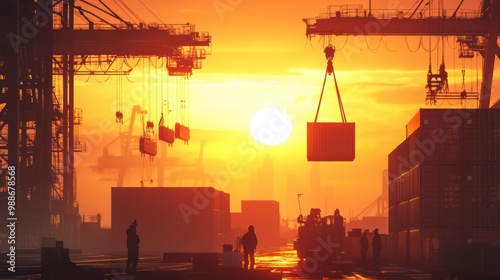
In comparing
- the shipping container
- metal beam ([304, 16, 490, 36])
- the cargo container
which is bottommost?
the cargo container

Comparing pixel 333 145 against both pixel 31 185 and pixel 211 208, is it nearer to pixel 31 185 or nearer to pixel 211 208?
pixel 31 185

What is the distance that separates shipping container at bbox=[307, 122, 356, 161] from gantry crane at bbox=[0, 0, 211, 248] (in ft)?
51.6

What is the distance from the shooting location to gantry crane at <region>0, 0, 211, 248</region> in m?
50.9

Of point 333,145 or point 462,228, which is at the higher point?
point 333,145

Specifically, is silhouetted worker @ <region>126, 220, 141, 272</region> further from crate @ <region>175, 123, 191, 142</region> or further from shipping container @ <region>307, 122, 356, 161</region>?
crate @ <region>175, 123, 191, 142</region>

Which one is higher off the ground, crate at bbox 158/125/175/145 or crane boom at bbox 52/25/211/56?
crane boom at bbox 52/25/211/56

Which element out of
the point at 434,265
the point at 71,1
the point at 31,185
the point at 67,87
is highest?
the point at 71,1

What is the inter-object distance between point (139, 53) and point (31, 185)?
1571 cm

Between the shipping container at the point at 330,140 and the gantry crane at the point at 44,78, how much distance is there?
1572 centimetres

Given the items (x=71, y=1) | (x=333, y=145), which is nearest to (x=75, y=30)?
(x=71, y=1)

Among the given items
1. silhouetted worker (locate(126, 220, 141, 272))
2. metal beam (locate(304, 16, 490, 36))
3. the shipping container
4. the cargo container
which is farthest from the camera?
the cargo container

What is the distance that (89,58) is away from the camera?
7725 centimetres

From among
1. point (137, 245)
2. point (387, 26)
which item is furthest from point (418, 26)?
point (137, 245)

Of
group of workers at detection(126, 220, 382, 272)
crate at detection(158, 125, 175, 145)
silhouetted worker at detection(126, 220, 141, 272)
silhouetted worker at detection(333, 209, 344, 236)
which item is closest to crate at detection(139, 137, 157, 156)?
crate at detection(158, 125, 175, 145)
